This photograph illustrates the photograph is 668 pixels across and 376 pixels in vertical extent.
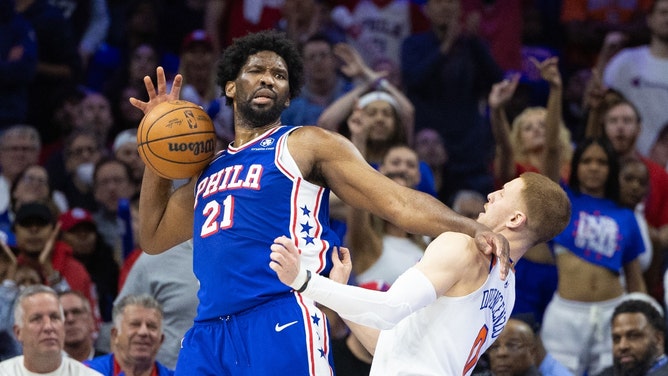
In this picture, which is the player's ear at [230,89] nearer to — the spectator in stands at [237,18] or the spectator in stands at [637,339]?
the spectator in stands at [637,339]

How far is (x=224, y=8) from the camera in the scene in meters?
12.2

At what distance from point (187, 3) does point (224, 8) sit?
2.16ft

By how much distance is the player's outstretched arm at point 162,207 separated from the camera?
5.86m

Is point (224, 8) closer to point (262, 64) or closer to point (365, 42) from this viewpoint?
point (365, 42)

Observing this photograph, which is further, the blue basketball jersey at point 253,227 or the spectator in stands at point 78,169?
the spectator in stands at point 78,169

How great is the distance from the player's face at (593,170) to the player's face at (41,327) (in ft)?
13.7

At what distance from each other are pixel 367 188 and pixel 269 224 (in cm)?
47

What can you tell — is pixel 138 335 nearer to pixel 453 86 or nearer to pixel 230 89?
pixel 230 89

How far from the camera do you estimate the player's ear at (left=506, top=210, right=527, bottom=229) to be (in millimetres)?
5199

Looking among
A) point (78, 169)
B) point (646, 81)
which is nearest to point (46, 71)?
point (78, 169)

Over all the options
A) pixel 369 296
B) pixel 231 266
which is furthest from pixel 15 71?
pixel 369 296

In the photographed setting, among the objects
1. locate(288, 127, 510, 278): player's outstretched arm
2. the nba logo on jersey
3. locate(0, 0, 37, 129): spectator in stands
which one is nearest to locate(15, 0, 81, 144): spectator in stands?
locate(0, 0, 37, 129): spectator in stands

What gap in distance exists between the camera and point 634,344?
803cm

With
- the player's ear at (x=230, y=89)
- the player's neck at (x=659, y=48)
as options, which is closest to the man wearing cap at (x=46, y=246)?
the player's ear at (x=230, y=89)
